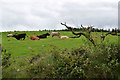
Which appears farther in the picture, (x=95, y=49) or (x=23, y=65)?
(x=95, y=49)

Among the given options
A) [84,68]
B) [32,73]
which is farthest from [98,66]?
[32,73]

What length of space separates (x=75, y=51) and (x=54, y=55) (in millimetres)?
937

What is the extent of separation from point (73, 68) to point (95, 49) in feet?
5.31

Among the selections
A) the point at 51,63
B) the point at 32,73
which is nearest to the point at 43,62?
the point at 51,63

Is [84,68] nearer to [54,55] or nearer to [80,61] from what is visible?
[80,61]

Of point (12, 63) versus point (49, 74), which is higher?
point (12, 63)

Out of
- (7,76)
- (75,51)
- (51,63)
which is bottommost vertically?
(7,76)

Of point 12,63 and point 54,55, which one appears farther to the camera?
point 54,55

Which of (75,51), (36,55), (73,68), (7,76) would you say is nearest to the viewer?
(7,76)

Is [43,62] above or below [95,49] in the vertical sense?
below

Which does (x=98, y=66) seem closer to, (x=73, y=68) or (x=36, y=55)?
(x=73, y=68)

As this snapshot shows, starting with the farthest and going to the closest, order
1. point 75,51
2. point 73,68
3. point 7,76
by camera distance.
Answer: point 75,51
point 73,68
point 7,76

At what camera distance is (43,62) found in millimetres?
4723

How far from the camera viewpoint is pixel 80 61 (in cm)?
466
